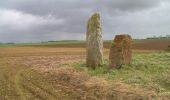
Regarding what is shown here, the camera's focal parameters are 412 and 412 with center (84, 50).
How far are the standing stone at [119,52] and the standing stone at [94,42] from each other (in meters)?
1.38

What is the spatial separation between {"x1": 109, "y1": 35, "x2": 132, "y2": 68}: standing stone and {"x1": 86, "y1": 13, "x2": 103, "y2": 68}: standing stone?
54.5 inches

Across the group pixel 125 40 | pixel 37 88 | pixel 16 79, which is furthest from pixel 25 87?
pixel 125 40

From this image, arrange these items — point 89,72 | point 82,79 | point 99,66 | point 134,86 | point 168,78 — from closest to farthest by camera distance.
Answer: point 134,86
point 168,78
point 82,79
point 89,72
point 99,66

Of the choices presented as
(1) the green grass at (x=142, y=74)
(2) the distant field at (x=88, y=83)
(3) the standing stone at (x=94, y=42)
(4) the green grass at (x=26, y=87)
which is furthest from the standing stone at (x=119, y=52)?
(4) the green grass at (x=26, y=87)

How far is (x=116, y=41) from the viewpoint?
78.6 feet

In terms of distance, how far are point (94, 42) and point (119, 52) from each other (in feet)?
6.80

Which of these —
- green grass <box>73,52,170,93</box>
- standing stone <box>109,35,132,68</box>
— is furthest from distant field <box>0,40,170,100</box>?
standing stone <box>109,35,132,68</box>

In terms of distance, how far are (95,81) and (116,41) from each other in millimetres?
5176

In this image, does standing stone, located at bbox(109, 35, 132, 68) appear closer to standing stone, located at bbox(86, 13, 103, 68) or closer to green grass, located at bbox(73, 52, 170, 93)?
green grass, located at bbox(73, 52, 170, 93)

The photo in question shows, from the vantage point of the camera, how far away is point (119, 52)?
23656 mm

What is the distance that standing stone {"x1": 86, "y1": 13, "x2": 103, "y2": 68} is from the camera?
81.9 ft

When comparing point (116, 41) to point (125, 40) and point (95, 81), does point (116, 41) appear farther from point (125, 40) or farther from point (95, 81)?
point (95, 81)

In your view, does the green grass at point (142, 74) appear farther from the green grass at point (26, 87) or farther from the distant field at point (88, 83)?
the green grass at point (26, 87)

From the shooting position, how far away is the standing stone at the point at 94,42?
81.9 ft
